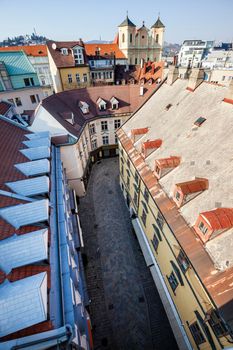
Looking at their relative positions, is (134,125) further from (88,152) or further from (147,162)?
(88,152)

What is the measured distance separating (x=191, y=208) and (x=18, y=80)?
3964cm

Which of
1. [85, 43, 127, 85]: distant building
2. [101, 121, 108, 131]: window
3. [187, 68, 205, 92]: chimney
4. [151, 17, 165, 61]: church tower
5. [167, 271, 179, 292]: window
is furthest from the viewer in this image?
[151, 17, 165, 61]: church tower

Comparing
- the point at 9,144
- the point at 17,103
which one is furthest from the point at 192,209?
the point at 17,103

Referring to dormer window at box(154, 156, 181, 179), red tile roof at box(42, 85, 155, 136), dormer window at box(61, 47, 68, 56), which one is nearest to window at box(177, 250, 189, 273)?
dormer window at box(154, 156, 181, 179)

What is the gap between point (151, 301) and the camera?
1795 centimetres

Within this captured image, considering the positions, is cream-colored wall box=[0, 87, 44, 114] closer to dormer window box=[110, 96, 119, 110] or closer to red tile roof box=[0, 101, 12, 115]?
red tile roof box=[0, 101, 12, 115]

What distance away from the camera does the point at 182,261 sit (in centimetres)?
1277

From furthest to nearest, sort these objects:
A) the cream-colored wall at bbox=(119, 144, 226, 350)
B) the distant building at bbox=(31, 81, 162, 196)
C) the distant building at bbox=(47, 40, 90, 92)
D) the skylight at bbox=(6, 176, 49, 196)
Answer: the distant building at bbox=(47, 40, 90, 92) → the distant building at bbox=(31, 81, 162, 196) → the skylight at bbox=(6, 176, 49, 196) → the cream-colored wall at bbox=(119, 144, 226, 350)

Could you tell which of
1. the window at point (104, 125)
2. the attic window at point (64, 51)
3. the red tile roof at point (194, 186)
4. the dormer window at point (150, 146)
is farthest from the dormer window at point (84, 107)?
the red tile roof at point (194, 186)

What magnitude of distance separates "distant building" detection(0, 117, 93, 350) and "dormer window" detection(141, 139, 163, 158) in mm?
9949

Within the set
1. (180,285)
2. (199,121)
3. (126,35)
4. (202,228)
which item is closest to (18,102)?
(199,121)

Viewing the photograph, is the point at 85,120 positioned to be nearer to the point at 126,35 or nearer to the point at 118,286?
the point at 118,286

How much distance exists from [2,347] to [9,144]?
16617mm

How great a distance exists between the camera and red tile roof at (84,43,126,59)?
59906mm
